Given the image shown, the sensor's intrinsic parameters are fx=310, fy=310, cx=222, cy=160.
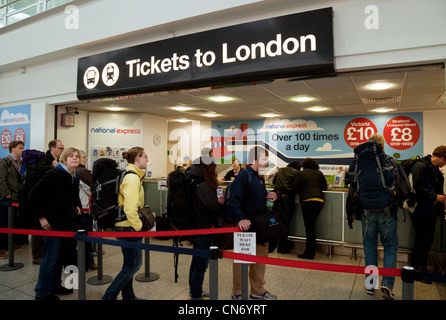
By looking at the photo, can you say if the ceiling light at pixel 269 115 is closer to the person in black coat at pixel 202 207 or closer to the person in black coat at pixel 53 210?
the person in black coat at pixel 202 207

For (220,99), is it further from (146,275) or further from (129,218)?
(129,218)

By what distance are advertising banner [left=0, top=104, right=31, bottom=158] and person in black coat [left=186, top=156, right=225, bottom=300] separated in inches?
178

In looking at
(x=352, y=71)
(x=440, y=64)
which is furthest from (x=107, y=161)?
(x=440, y=64)

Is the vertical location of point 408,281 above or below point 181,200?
below

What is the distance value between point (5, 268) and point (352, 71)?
15.9ft

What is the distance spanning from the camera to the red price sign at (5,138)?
618cm

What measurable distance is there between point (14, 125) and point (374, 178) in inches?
253

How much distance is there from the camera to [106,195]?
267 cm

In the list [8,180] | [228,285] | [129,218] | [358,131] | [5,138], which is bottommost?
[228,285]

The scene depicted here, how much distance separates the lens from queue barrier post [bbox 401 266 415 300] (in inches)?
65.9

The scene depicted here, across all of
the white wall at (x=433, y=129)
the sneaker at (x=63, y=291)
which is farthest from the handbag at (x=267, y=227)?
the white wall at (x=433, y=129)

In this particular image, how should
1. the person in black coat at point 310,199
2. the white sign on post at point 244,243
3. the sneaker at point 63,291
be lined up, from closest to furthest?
1. the white sign on post at point 244,243
2. the sneaker at point 63,291
3. the person in black coat at point 310,199

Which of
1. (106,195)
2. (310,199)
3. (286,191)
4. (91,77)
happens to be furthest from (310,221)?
(91,77)
